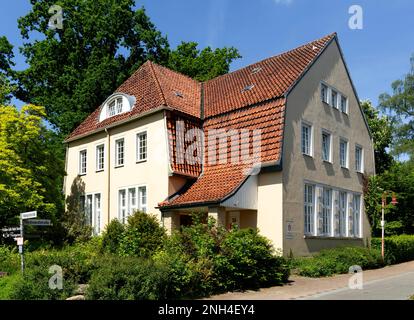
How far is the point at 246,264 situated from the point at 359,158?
49.8ft

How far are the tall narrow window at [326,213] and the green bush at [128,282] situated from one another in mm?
12186

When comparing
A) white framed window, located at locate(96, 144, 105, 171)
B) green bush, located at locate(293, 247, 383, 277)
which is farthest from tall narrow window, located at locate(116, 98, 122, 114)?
green bush, located at locate(293, 247, 383, 277)

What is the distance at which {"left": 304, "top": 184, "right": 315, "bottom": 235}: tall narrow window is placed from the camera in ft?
73.3

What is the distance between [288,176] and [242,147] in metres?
2.42

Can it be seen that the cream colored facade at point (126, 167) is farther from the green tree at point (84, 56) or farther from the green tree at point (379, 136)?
the green tree at point (379, 136)

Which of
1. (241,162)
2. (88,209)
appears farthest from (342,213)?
(88,209)

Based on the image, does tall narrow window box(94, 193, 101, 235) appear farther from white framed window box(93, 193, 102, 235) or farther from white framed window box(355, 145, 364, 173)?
white framed window box(355, 145, 364, 173)

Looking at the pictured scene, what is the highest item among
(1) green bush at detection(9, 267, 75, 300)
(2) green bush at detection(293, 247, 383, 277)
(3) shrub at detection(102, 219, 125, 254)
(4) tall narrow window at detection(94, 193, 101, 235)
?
(4) tall narrow window at detection(94, 193, 101, 235)

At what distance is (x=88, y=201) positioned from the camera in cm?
2770

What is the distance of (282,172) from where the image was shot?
2069cm

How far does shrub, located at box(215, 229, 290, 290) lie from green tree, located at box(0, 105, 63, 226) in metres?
10.0

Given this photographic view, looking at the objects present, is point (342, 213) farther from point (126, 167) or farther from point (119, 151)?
point (119, 151)

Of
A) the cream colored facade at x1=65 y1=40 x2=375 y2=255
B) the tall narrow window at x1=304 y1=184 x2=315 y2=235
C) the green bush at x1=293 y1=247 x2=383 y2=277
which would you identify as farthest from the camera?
the tall narrow window at x1=304 y1=184 x2=315 y2=235
